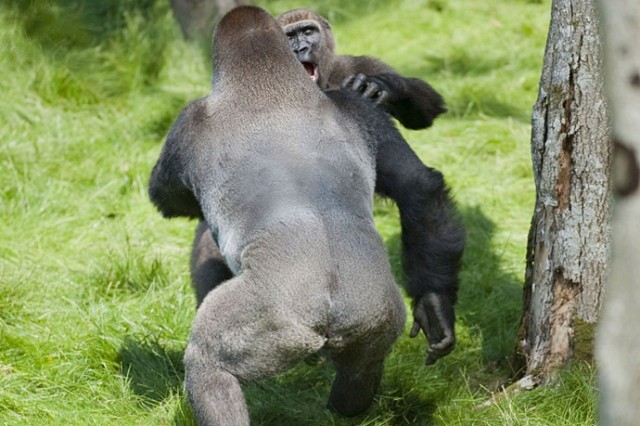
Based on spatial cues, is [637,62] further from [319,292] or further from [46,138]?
[46,138]

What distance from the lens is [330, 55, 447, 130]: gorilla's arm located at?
14.1 ft

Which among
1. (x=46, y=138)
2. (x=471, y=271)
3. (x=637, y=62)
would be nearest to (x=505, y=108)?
(x=471, y=271)

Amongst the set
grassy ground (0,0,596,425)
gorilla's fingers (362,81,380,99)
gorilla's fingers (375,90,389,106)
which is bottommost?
grassy ground (0,0,596,425)

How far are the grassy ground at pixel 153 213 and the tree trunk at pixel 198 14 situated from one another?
139 mm

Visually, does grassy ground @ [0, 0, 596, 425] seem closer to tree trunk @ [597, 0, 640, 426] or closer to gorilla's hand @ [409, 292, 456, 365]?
gorilla's hand @ [409, 292, 456, 365]

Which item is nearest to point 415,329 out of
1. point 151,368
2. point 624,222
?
point 151,368

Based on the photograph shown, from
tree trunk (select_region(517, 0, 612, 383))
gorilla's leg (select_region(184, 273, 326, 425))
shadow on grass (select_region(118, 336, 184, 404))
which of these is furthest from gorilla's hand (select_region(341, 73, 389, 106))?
shadow on grass (select_region(118, 336, 184, 404))

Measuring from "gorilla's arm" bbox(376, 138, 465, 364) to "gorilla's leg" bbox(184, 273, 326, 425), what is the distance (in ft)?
2.31

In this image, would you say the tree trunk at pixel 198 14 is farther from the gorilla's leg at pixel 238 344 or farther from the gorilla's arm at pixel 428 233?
the gorilla's leg at pixel 238 344

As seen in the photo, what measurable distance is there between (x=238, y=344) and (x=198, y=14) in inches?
192

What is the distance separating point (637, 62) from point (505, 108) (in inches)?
→ 209

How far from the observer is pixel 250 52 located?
3770mm

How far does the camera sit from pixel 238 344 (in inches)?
126

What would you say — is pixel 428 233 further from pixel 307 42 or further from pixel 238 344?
pixel 307 42
